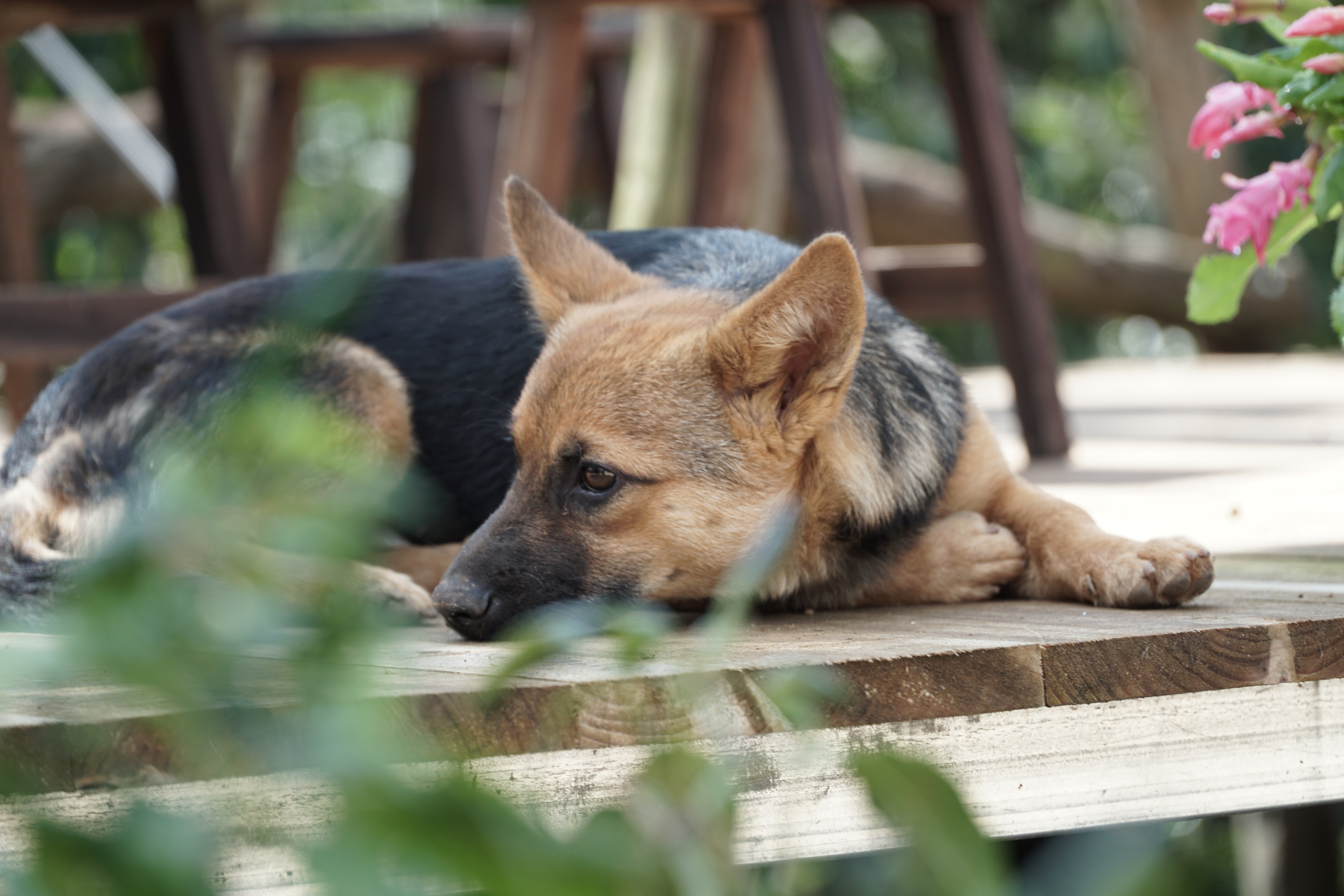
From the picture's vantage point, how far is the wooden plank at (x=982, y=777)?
5.74 ft

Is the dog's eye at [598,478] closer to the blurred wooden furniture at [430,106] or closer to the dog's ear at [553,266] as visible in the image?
the dog's ear at [553,266]

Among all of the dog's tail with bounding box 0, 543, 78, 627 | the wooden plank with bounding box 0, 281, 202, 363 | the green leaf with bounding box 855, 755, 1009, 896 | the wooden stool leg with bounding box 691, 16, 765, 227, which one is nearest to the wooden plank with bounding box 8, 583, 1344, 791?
the dog's tail with bounding box 0, 543, 78, 627

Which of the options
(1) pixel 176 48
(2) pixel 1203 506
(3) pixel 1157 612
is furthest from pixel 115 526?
(1) pixel 176 48

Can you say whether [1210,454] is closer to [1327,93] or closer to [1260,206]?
[1260,206]

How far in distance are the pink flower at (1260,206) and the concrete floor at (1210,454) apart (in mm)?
755

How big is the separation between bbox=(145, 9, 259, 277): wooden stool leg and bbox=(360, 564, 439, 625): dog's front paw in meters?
3.24

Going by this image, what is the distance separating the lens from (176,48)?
18.4ft

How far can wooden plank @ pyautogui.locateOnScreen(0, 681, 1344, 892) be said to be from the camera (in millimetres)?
1750

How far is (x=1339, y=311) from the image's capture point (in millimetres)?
2514

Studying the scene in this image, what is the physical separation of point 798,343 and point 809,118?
94.7 inches

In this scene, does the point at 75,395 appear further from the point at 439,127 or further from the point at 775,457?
the point at 439,127

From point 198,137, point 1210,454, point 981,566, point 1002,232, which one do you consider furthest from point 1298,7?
point 198,137

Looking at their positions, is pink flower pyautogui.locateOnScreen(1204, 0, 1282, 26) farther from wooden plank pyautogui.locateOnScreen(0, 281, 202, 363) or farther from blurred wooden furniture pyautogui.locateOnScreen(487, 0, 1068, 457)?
wooden plank pyautogui.locateOnScreen(0, 281, 202, 363)

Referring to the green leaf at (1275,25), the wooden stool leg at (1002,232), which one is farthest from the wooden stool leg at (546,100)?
the green leaf at (1275,25)
